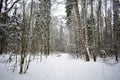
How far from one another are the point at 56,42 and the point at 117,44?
115 feet

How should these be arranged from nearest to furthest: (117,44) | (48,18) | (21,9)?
(21,9) < (117,44) < (48,18)

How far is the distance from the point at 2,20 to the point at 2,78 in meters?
2.75

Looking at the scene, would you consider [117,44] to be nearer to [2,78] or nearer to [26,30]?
[26,30]

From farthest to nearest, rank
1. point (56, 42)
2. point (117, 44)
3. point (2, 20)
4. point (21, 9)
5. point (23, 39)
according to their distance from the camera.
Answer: point (56, 42)
point (117, 44)
point (21, 9)
point (23, 39)
point (2, 20)

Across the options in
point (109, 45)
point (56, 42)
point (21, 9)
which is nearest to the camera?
point (21, 9)

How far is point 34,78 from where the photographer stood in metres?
5.79

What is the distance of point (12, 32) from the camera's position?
581cm

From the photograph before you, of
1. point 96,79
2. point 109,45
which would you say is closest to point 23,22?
point 96,79

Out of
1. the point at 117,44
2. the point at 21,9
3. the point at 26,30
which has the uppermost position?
the point at 21,9

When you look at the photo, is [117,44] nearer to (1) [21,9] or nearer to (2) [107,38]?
(2) [107,38]

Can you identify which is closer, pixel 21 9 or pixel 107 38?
pixel 21 9

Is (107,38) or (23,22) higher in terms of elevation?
(23,22)

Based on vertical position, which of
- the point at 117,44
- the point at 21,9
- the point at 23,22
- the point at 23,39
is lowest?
the point at 117,44

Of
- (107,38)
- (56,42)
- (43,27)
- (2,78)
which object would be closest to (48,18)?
(43,27)
